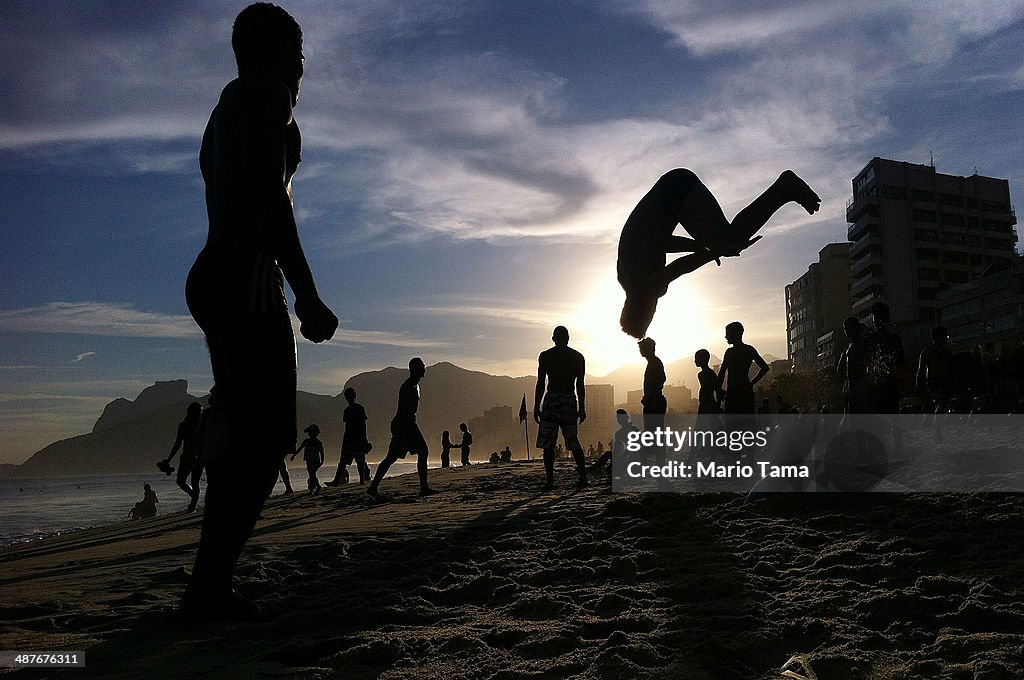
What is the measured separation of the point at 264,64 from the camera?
330 cm

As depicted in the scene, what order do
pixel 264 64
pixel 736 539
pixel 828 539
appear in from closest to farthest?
pixel 264 64
pixel 828 539
pixel 736 539

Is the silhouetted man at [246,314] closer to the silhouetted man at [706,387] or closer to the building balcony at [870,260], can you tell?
the silhouetted man at [706,387]

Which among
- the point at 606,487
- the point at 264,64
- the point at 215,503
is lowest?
the point at 606,487

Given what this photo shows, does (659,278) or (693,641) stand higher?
(659,278)

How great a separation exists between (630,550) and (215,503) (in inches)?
99.2

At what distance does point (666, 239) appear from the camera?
2.91 metres

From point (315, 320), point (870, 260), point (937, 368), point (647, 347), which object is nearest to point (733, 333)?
point (647, 347)

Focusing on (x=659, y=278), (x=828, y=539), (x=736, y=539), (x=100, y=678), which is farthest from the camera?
(x=736, y=539)

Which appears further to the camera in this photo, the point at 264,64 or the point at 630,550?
the point at 630,550

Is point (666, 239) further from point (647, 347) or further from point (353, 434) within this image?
point (353, 434)

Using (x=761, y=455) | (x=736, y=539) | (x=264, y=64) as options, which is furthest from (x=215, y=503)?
(x=761, y=455)

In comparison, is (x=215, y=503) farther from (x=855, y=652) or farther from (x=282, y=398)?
(x=855, y=652)

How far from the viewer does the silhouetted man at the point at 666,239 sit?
2.85 metres

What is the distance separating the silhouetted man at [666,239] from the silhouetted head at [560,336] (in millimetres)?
6766
